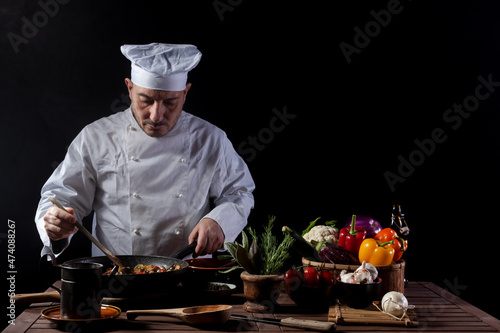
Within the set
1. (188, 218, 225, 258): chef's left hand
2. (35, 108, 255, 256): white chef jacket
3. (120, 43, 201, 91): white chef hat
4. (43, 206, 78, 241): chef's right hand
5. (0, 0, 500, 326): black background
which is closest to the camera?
(43, 206, 78, 241): chef's right hand

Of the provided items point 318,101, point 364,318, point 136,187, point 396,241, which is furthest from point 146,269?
point 318,101

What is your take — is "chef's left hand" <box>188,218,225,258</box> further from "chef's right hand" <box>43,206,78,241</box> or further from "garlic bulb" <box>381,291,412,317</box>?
"garlic bulb" <box>381,291,412,317</box>

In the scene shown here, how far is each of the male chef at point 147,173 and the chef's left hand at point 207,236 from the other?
0.12 meters

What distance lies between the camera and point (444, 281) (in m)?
3.88

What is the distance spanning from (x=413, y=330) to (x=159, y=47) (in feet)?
6.80

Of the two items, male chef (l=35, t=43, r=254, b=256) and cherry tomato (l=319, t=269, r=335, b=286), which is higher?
male chef (l=35, t=43, r=254, b=256)

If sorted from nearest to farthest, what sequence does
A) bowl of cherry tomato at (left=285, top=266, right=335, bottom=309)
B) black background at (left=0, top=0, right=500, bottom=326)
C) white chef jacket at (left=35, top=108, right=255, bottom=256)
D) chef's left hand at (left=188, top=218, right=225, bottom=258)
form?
bowl of cherry tomato at (left=285, top=266, right=335, bottom=309), chef's left hand at (left=188, top=218, right=225, bottom=258), white chef jacket at (left=35, top=108, right=255, bottom=256), black background at (left=0, top=0, right=500, bottom=326)

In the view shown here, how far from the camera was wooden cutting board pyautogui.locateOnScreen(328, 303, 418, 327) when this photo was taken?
1.80 meters

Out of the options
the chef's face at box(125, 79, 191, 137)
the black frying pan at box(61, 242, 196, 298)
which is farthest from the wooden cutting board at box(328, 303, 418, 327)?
the chef's face at box(125, 79, 191, 137)

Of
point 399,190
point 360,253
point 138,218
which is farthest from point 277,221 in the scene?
point 360,253

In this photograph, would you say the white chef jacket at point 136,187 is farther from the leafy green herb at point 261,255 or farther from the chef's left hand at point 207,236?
the leafy green herb at point 261,255

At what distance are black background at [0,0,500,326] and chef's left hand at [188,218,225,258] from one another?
41.8 inches

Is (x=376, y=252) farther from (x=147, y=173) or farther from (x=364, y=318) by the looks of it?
(x=147, y=173)

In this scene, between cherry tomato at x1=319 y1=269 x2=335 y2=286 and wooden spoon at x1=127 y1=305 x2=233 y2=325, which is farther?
cherry tomato at x1=319 y1=269 x2=335 y2=286
